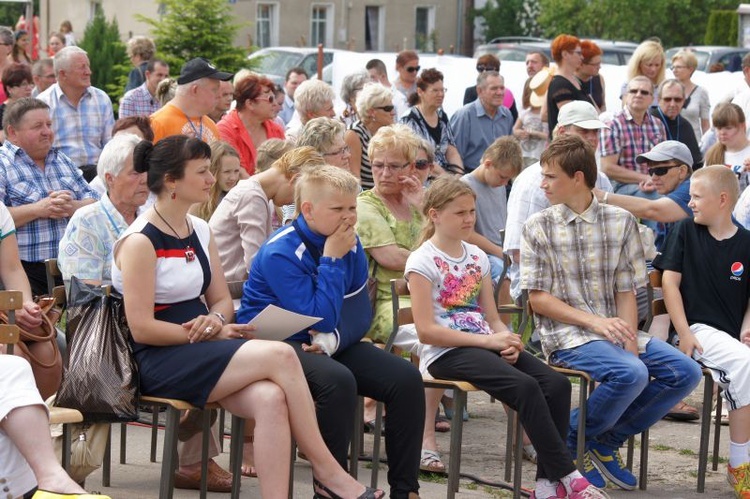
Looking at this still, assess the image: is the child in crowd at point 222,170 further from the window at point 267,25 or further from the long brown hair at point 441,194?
the window at point 267,25

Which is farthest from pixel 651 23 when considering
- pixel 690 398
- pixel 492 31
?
pixel 690 398

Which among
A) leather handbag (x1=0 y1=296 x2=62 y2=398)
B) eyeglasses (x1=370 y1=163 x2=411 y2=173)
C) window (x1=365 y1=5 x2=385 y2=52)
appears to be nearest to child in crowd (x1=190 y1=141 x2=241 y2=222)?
eyeglasses (x1=370 y1=163 x2=411 y2=173)

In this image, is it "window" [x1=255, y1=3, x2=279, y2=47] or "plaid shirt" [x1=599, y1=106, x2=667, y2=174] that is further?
"window" [x1=255, y1=3, x2=279, y2=47]

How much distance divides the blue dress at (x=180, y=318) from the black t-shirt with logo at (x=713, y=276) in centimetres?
244

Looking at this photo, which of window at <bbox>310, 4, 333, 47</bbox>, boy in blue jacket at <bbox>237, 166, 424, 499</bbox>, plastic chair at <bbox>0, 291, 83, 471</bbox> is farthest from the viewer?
window at <bbox>310, 4, 333, 47</bbox>

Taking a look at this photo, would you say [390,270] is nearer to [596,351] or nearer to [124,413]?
[596,351]

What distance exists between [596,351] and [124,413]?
219 centimetres

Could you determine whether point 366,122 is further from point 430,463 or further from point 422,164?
point 430,463

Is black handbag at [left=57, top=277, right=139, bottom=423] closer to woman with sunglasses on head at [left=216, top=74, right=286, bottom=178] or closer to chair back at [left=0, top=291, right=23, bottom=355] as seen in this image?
chair back at [left=0, top=291, right=23, bottom=355]

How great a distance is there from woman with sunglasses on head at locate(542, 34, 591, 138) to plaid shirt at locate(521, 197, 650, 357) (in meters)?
4.62

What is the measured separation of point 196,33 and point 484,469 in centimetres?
1059

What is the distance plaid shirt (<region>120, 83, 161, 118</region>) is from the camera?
417 inches

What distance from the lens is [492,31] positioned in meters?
43.5

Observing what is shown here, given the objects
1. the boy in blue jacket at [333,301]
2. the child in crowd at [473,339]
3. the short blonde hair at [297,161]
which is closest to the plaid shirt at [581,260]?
the child in crowd at [473,339]
